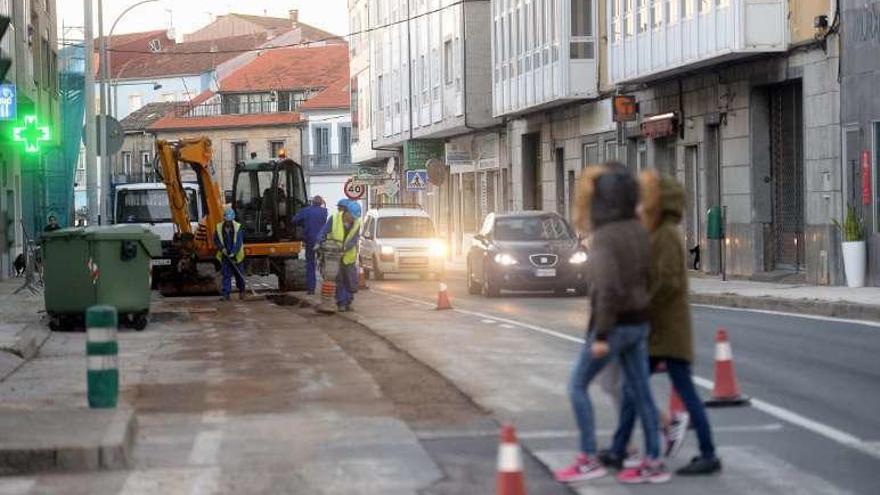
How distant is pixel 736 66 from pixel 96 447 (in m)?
25.0

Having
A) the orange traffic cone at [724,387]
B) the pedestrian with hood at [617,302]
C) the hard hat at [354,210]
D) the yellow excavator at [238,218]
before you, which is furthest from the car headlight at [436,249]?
the pedestrian with hood at [617,302]

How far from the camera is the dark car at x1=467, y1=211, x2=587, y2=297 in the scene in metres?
29.6

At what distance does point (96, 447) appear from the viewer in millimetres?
10461

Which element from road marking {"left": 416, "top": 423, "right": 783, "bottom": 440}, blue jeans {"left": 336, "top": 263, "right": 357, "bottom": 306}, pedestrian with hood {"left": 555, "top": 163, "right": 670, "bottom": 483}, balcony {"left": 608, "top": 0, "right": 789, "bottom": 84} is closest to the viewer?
pedestrian with hood {"left": 555, "top": 163, "right": 670, "bottom": 483}

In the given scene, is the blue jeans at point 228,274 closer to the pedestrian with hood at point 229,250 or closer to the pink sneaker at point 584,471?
the pedestrian with hood at point 229,250

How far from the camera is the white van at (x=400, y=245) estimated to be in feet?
133

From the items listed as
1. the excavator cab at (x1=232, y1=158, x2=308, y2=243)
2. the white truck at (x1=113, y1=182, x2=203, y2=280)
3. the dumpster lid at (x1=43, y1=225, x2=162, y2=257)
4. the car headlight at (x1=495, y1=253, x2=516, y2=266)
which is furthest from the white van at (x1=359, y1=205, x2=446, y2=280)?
the dumpster lid at (x1=43, y1=225, x2=162, y2=257)

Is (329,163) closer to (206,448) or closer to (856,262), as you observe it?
(856,262)

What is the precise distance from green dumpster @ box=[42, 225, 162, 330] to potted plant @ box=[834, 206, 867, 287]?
11567mm

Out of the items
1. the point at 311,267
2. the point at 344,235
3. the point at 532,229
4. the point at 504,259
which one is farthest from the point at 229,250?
the point at 344,235

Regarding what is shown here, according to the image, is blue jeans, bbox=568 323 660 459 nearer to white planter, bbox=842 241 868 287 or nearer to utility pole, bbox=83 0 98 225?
white planter, bbox=842 241 868 287

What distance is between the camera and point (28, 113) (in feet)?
127

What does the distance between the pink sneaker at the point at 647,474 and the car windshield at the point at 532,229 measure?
835 inches

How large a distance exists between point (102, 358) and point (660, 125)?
26.6 m
